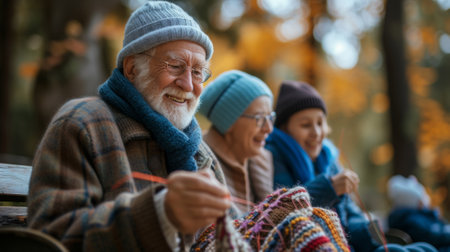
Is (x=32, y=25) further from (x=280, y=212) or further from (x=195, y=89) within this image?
(x=280, y=212)

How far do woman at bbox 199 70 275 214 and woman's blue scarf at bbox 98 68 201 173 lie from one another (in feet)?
3.58

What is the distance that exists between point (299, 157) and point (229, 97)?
76 centimetres

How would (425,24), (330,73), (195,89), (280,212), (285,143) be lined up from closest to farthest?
1. (280,212)
2. (195,89)
3. (285,143)
4. (425,24)
5. (330,73)

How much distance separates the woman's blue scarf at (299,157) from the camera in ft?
10.9

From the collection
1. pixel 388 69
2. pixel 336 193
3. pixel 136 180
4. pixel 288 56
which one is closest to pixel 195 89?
pixel 136 180

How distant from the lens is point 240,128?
10.5ft

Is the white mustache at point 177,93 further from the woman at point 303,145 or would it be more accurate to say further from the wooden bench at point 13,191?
the woman at point 303,145

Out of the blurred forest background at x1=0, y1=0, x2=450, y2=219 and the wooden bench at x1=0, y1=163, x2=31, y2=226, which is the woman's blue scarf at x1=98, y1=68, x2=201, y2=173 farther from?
the blurred forest background at x1=0, y1=0, x2=450, y2=219

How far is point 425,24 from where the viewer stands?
10062mm

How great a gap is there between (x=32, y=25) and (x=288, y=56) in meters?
6.40

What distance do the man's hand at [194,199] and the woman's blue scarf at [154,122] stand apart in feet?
1.93

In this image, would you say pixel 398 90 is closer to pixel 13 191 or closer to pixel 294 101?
pixel 294 101

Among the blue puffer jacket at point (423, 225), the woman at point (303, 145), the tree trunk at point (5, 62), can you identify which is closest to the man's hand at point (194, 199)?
the woman at point (303, 145)

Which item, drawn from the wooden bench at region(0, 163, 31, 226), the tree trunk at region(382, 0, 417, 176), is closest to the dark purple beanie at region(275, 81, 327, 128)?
the wooden bench at region(0, 163, 31, 226)
